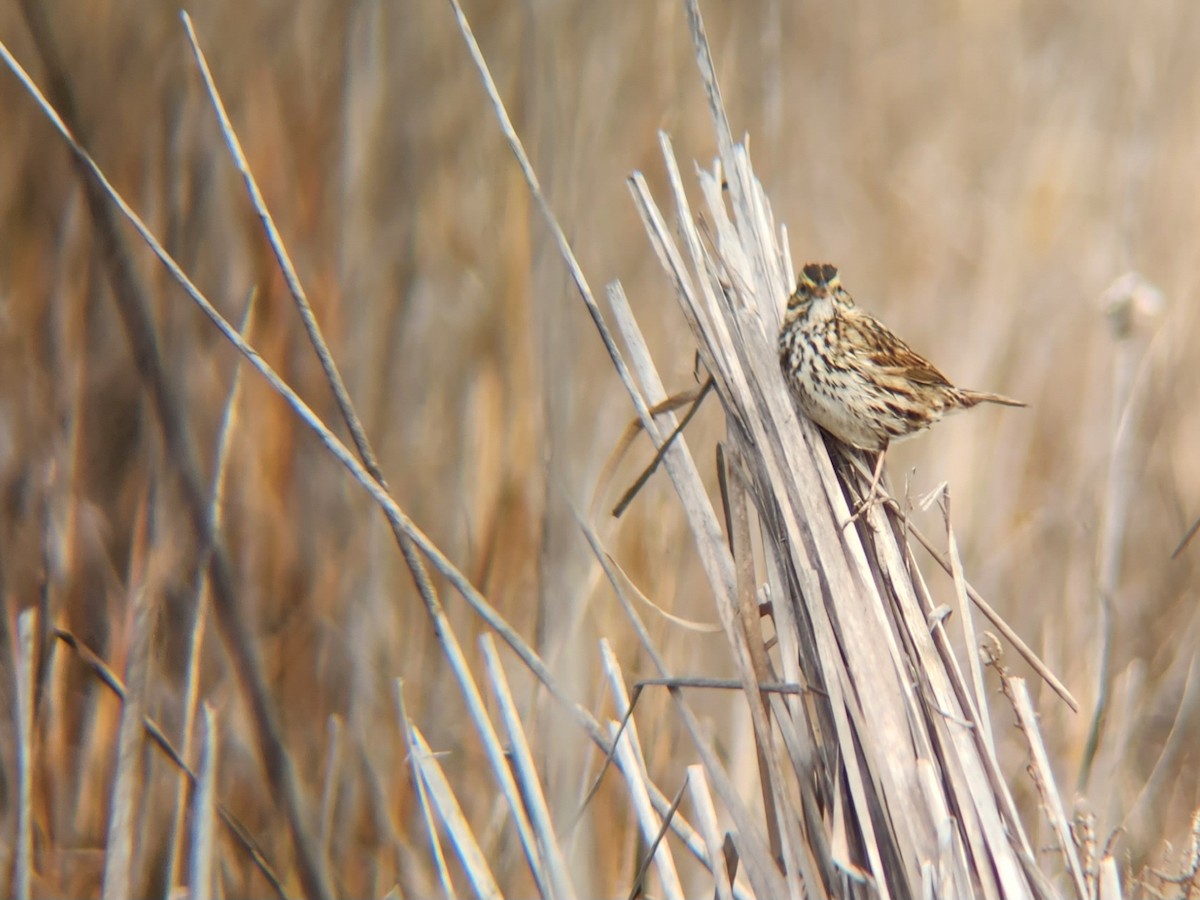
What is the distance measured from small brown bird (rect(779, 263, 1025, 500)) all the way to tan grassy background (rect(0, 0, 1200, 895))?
1.16ft

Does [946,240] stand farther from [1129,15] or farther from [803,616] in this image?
[803,616]

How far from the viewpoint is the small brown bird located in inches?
70.4

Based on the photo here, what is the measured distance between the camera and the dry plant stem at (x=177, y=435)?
1589 millimetres

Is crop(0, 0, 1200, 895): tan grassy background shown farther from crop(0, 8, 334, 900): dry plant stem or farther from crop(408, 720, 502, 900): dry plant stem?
crop(0, 8, 334, 900): dry plant stem

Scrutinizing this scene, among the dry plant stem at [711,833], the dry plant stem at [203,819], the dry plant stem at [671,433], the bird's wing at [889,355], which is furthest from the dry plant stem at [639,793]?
the bird's wing at [889,355]

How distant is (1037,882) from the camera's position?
54.3 inches

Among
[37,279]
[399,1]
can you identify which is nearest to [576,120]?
[399,1]

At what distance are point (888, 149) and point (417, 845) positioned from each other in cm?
368

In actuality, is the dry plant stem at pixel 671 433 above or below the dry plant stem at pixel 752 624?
above

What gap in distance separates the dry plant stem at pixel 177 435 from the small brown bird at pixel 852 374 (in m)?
0.87

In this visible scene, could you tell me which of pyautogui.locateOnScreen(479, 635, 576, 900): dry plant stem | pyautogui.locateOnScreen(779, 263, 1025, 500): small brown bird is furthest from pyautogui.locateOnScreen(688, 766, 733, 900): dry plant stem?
pyautogui.locateOnScreen(779, 263, 1025, 500): small brown bird

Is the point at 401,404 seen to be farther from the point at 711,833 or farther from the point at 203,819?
the point at 711,833

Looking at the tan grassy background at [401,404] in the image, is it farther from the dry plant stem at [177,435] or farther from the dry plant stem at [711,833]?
the dry plant stem at [177,435]

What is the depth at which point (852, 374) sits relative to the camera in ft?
6.69
